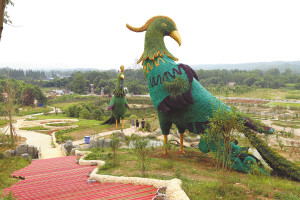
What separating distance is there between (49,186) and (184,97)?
4718mm

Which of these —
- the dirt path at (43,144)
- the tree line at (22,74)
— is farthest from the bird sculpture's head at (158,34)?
the tree line at (22,74)

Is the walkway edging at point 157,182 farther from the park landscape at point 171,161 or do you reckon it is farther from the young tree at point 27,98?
the young tree at point 27,98

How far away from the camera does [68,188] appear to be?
5.13 m

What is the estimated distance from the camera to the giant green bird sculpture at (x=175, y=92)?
23.3ft

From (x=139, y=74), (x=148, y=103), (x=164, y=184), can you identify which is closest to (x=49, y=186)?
(x=164, y=184)

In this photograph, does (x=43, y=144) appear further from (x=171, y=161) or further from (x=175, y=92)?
(x=175, y=92)

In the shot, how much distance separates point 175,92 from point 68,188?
4.15m

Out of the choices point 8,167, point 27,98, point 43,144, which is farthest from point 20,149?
point 27,98

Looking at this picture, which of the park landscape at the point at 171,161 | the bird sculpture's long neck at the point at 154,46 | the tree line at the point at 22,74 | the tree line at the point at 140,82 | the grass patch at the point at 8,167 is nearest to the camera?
the park landscape at the point at 171,161

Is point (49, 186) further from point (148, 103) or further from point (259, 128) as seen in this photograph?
point (148, 103)

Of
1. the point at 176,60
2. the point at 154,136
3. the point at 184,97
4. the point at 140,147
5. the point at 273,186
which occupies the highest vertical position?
the point at 176,60

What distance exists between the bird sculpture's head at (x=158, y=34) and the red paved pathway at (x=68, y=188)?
4.67 meters

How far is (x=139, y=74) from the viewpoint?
84312mm

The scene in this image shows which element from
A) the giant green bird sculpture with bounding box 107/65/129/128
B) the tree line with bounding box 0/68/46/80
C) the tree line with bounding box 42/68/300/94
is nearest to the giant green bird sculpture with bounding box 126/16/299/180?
the giant green bird sculpture with bounding box 107/65/129/128
